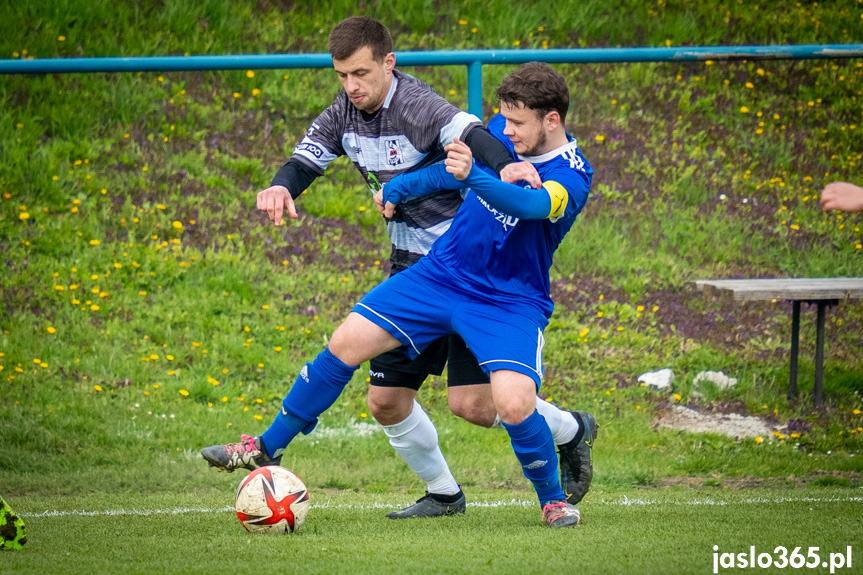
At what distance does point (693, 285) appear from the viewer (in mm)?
6758

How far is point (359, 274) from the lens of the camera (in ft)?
22.8

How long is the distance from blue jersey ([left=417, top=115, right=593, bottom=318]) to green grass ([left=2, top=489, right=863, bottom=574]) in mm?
963

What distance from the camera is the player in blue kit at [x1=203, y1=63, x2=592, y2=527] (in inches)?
135

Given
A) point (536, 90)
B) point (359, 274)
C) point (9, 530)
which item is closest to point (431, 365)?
point (536, 90)

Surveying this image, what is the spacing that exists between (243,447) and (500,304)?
1.16 meters

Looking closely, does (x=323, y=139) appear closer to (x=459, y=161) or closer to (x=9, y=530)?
(x=459, y=161)


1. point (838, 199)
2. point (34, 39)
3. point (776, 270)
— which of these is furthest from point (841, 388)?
point (34, 39)

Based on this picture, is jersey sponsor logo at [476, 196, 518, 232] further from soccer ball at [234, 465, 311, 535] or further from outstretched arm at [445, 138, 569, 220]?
soccer ball at [234, 465, 311, 535]

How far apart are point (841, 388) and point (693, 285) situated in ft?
4.42

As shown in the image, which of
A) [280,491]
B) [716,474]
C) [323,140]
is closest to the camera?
[280,491]

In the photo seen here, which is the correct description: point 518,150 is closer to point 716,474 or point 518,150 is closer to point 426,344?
point 426,344

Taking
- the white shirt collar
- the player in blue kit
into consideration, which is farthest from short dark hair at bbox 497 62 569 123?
the white shirt collar

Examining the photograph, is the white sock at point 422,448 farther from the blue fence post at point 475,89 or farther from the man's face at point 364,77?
the blue fence post at point 475,89

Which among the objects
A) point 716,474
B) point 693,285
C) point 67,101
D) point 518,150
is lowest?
point 716,474
